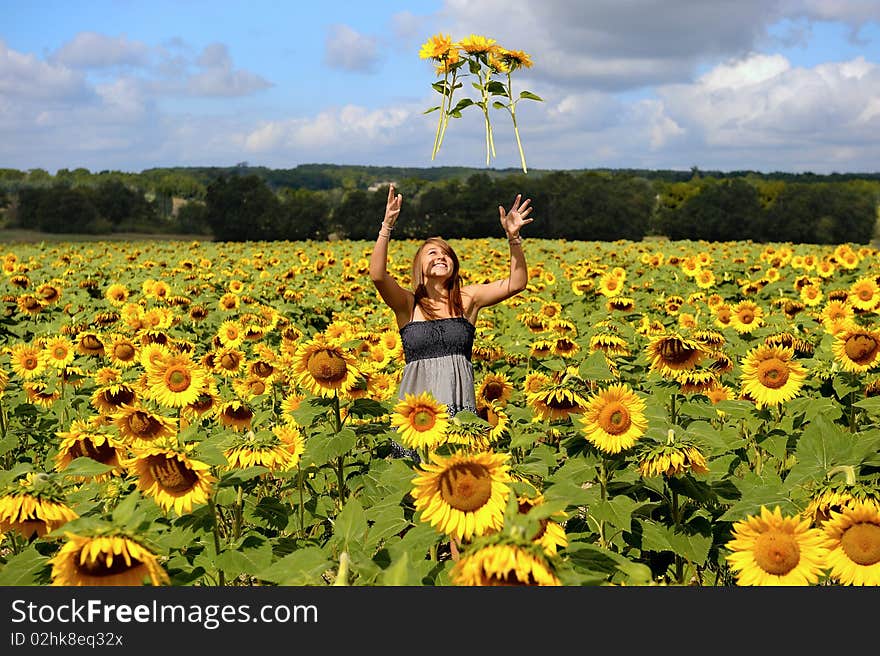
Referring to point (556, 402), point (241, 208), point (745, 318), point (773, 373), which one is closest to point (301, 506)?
point (556, 402)

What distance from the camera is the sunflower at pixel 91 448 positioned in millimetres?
2922

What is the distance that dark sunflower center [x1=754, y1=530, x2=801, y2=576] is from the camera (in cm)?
192

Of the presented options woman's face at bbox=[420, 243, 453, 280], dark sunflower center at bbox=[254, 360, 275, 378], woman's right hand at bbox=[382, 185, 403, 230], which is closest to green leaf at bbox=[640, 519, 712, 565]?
woman's face at bbox=[420, 243, 453, 280]

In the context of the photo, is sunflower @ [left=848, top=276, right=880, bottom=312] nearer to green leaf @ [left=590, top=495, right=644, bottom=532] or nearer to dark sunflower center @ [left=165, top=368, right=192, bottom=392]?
green leaf @ [left=590, top=495, right=644, bottom=532]

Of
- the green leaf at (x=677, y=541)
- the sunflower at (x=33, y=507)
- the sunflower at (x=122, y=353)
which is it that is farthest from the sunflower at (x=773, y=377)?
the sunflower at (x=122, y=353)

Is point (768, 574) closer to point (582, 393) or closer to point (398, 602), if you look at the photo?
point (398, 602)

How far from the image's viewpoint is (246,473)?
237cm

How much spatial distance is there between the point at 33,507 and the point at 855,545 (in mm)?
2514

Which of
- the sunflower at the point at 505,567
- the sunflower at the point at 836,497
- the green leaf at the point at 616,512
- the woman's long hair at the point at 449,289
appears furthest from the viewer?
the woman's long hair at the point at 449,289

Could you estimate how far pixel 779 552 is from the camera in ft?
6.30

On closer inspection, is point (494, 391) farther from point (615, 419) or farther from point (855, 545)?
point (855, 545)

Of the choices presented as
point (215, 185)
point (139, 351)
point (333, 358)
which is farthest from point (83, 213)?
point (333, 358)

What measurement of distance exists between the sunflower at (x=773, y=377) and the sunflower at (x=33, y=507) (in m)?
3.72

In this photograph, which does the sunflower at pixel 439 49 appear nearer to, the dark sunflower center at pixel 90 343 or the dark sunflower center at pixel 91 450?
the dark sunflower center at pixel 91 450
